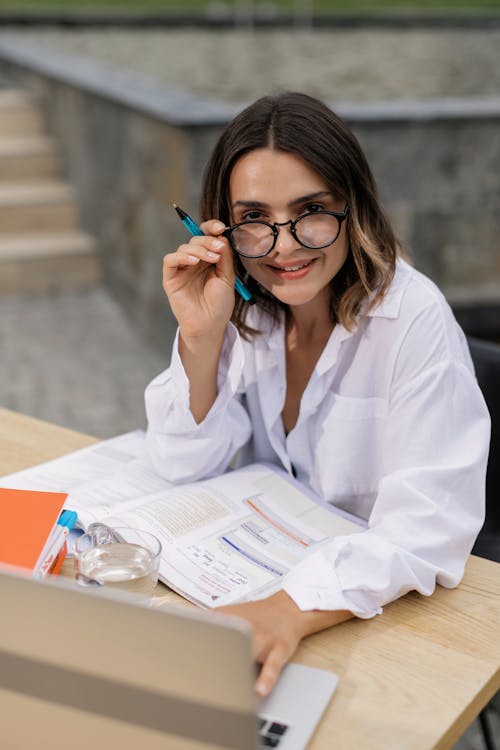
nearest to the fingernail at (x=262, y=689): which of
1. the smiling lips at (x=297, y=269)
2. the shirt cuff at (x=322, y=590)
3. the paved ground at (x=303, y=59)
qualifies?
the shirt cuff at (x=322, y=590)

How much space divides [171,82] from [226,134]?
9291mm

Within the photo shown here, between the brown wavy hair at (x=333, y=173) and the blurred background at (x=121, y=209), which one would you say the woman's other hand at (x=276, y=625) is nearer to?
the brown wavy hair at (x=333, y=173)

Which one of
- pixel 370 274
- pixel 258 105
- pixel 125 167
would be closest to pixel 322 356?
pixel 370 274

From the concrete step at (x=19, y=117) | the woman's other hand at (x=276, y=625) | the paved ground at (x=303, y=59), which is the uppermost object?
the paved ground at (x=303, y=59)

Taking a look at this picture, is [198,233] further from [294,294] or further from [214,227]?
[294,294]

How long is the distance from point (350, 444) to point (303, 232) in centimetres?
39

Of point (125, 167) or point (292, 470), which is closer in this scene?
point (292, 470)

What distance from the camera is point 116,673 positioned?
0.74m

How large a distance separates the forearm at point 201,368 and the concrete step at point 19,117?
16.6ft

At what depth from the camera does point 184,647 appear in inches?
28.0

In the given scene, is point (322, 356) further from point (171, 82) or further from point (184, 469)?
point (171, 82)

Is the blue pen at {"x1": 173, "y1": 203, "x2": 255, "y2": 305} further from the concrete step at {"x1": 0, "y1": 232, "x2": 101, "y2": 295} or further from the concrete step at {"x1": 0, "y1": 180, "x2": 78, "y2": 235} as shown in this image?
the concrete step at {"x1": 0, "y1": 180, "x2": 78, "y2": 235}

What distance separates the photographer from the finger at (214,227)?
1485mm

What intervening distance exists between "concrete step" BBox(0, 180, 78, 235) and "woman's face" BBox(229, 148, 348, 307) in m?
4.30
